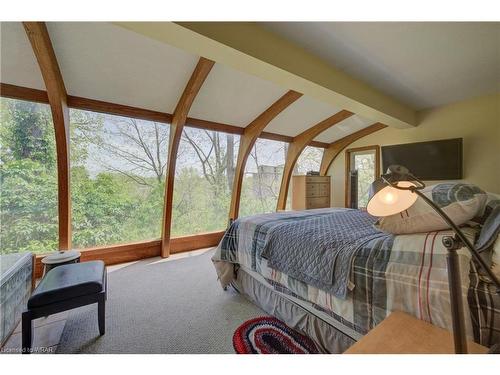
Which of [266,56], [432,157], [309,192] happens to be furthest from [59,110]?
[432,157]

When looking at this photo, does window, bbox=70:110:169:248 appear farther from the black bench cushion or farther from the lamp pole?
the lamp pole

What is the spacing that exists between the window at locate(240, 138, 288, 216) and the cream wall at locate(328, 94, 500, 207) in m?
2.65

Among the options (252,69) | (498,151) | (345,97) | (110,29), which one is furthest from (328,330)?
(498,151)

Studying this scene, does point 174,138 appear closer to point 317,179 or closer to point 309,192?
point 309,192

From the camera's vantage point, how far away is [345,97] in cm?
253

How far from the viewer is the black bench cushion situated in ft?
4.58

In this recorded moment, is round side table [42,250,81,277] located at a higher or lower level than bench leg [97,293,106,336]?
higher

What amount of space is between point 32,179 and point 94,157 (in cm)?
69

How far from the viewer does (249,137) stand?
3945mm

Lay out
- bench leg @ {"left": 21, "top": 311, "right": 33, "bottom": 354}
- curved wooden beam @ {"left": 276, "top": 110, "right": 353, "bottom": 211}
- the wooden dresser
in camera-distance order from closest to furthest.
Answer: bench leg @ {"left": 21, "top": 311, "right": 33, "bottom": 354}
curved wooden beam @ {"left": 276, "top": 110, "right": 353, "bottom": 211}
the wooden dresser

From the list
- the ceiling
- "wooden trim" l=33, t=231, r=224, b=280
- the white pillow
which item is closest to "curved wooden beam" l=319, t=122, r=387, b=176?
the ceiling

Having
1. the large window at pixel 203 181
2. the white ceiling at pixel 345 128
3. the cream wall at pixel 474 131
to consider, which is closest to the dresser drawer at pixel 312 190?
the white ceiling at pixel 345 128

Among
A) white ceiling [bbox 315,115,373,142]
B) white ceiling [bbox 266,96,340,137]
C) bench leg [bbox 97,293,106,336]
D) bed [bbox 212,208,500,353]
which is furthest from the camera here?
white ceiling [bbox 315,115,373,142]
